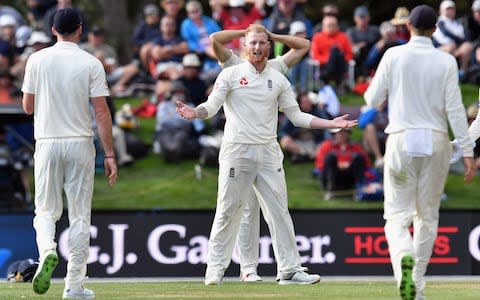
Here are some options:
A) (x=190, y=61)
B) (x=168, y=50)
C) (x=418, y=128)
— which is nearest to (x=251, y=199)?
(x=418, y=128)

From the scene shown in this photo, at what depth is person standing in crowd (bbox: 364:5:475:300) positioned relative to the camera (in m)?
11.2

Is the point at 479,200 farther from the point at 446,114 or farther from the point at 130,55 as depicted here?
the point at 130,55

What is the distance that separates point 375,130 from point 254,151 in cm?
868

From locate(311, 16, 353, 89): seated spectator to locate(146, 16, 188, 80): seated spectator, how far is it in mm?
2270

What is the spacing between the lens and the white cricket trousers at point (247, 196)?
44.5 ft

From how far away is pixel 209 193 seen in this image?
22.0m

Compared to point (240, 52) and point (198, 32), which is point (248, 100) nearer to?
point (240, 52)

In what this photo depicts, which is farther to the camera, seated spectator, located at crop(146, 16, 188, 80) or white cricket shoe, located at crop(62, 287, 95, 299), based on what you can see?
seated spectator, located at crop(146, 16, 188, 80)

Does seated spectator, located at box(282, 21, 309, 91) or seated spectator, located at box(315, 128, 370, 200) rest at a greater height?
seated spectator, located at box(282, 21, 309, 91)

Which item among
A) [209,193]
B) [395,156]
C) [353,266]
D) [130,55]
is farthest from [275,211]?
[130,55]

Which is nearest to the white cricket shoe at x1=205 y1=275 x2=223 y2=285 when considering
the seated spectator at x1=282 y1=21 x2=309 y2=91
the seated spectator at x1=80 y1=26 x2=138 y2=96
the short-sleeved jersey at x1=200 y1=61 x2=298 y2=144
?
the short-sleeved jersey at x1=200 y1=61 x2=298 y2=144

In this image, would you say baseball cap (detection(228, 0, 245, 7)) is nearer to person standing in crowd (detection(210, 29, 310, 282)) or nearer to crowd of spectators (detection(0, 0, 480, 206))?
crowd of spectators (detection(0, 0, 480, 206))

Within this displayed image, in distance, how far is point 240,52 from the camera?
22.2 metres

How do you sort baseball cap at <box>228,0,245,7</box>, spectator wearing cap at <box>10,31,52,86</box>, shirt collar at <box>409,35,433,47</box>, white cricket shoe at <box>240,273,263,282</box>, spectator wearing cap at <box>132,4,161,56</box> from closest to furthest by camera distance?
shirt collar at <box>409,35,433,47</box> < white cricket shoe at <box>240,273,263,282</box> < spectator wearing cap at <box>10,31,52,86</box> < baseball cap at <box>228,0,245,7</box> < spectator wearing cap at <box>132,4,161,56</box>
